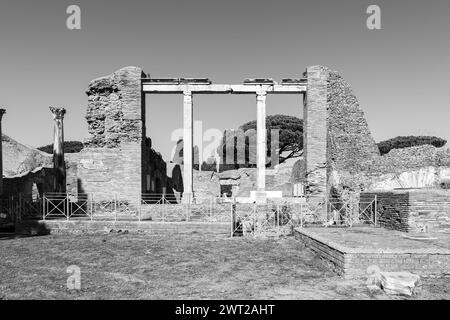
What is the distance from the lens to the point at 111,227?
13742 millimetres

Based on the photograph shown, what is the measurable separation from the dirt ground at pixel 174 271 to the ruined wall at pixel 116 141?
22.0 ft

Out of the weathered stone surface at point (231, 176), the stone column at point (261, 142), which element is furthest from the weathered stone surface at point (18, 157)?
the stone column at point (261, 142)

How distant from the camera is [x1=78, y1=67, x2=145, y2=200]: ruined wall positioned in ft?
60.5

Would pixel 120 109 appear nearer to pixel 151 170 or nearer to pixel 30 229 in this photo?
pixel 151 170

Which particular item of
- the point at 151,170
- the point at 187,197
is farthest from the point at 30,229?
the point at 151,170

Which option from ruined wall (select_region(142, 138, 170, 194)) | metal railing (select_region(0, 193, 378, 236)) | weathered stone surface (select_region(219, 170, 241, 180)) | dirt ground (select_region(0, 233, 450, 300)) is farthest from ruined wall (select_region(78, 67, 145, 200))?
weathered stone surface (select_region(219, 170, 241, 180))

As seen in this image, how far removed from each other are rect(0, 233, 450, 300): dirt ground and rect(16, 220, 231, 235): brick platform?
5.42 ft

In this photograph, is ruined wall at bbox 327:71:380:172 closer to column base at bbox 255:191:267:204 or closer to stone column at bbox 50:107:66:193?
column base at bbox 255:191:267:204

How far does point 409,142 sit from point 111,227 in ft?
171

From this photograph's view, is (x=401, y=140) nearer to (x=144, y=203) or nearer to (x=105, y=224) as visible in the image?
(x=144, y=203)

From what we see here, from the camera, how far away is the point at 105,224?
1370cm

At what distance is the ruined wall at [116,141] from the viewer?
18.5m
